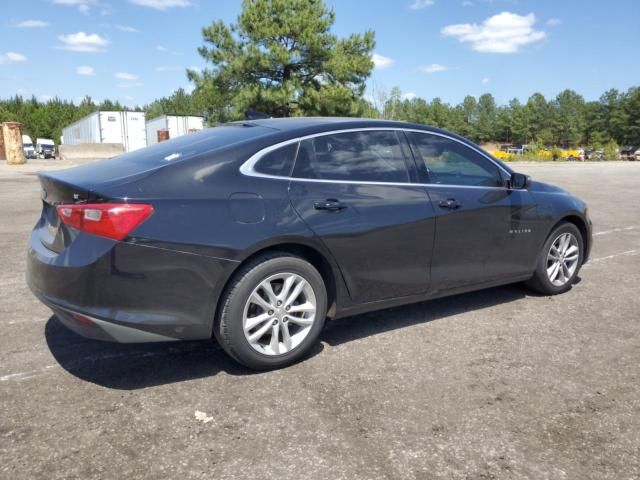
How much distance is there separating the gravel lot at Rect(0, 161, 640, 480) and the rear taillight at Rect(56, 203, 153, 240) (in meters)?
0.95

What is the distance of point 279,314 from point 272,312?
0.16 ft

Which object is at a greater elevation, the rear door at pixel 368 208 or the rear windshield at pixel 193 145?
the rear windshield at pixel 193 145

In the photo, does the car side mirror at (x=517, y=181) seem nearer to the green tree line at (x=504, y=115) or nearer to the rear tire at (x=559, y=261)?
the rear tire at (x=559, y=261)

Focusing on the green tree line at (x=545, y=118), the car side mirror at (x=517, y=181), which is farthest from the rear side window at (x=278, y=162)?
the green tree line at (x=545, y=118)

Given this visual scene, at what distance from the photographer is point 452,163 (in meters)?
4.36

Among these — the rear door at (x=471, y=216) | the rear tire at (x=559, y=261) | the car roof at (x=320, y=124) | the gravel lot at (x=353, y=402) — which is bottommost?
the gravel lot at (x=353, y=402)

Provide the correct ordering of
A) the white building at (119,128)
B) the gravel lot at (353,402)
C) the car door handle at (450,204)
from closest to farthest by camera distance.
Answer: the gravel lot at (353,402), the car door handle at (450,204), the white building at (119,128)

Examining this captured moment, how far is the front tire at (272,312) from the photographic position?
10.7ft

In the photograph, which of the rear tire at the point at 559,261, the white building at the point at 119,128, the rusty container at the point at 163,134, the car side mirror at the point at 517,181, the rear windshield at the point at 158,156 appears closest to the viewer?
the rear windshield at the point at 158,156

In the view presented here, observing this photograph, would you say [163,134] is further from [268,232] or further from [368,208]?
[268,232]

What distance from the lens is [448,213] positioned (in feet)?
13.5

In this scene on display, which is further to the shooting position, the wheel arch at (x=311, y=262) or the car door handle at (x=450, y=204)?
the car door handle at (x=450, y=204)

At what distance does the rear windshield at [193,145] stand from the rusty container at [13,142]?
2552cm

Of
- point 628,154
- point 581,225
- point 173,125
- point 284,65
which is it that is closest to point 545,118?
point 628,154
